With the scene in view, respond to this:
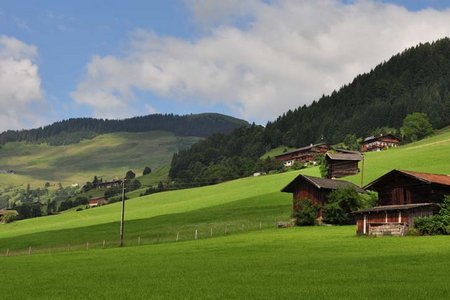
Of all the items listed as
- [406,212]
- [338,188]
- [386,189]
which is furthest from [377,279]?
[338,188]

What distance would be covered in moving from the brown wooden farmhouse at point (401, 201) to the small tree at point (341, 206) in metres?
8.05

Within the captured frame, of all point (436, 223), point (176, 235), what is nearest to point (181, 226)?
point (176, 235)

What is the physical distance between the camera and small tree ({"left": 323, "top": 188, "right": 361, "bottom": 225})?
73500 millimetres

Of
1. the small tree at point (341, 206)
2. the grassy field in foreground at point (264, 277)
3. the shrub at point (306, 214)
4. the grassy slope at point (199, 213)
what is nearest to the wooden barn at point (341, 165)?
the grassy slope at point (199, 213)

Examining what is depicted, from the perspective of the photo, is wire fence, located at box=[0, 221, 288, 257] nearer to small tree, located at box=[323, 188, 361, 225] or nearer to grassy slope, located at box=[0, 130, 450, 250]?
grassy slope, located at box=[0, 130, 450, 250]

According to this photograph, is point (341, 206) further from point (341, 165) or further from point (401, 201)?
point (341, 165)

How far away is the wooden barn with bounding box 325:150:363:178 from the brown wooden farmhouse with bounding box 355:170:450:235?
61.1 m

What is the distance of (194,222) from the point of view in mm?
88188

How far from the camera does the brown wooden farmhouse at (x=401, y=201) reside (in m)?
54.8

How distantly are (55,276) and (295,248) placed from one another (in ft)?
64.8

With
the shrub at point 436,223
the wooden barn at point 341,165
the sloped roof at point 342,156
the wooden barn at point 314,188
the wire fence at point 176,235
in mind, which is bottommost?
the wire fence at point 176,235

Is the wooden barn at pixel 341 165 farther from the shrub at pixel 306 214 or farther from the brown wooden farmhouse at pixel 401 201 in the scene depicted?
the brown wooden farmhouse at pixel 401 201

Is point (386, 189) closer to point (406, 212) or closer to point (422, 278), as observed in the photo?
point (406, 212)

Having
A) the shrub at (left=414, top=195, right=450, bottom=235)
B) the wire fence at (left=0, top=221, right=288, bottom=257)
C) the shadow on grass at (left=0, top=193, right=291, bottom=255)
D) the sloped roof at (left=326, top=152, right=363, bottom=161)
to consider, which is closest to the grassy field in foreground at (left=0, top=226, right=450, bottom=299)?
the shrub at (left=414, top=195, right=450, bottom=235)
